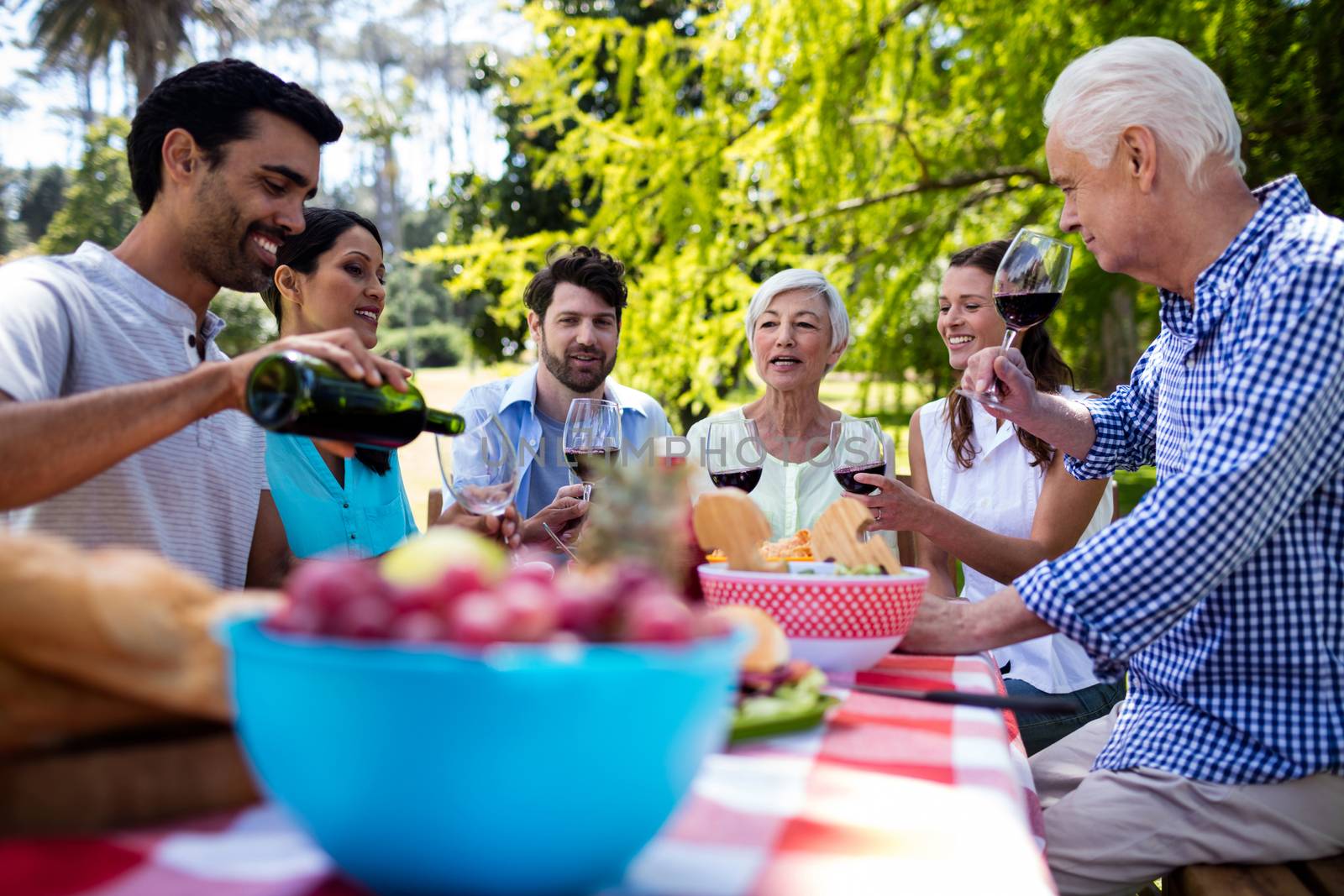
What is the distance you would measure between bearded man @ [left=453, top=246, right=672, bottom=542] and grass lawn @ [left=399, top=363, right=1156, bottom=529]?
466 mm

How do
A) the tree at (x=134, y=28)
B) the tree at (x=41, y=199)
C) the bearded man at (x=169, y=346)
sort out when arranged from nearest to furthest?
the bearded man at (x=169, y=346)
the tree at (x=134, y=28)
the tree at (x=41, y=199)

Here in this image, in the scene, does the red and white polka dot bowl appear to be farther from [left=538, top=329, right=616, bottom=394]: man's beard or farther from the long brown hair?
[left=538, top=329, right=616, bottom=394]: man's beard

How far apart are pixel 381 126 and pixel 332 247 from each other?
49058 millimetres

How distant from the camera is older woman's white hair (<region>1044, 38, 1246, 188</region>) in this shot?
206cm

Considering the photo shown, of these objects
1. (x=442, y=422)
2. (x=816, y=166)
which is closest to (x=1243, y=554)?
(x=442, y=422)

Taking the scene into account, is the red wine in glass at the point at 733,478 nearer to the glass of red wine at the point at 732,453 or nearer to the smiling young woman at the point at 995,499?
the glass of red wine at the point at 732,453

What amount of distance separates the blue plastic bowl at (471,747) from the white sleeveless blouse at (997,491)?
8.36ft

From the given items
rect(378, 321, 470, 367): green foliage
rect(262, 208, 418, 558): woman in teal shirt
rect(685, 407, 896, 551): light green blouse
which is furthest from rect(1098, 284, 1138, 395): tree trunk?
rect(378, 321, 470, 367): green foliage

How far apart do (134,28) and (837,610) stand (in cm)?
3480

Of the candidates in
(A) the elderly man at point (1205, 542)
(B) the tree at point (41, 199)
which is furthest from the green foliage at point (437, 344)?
(A) the elderly man at point (1205, 542)

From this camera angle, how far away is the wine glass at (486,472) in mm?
1954

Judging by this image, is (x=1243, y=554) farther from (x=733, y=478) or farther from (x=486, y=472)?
(x=486, y=472)

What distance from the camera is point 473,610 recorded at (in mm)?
665

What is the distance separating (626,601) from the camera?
2.35 ft
